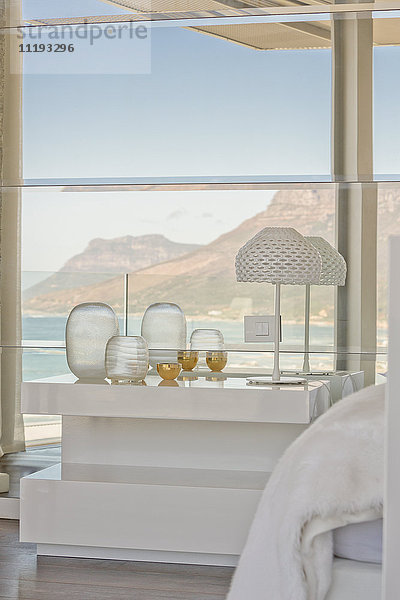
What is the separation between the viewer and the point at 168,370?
3.31 meters

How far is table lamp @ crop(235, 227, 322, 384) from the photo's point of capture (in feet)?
10.2

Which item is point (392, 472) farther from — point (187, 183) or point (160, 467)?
point (187, 183)

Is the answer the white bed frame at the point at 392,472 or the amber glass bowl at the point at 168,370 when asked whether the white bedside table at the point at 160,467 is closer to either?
the amber glass bowl at the point at 168,370

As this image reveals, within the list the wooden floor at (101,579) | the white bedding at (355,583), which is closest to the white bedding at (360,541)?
the white bedding at (355,583)

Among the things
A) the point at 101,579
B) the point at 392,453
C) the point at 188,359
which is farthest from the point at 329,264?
the point at 392,453

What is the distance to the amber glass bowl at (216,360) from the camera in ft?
11.3

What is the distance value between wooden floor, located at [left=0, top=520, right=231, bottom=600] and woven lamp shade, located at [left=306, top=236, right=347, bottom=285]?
112cm

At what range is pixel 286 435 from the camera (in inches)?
127

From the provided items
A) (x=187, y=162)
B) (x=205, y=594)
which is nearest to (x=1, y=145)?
(x=187, y=162)

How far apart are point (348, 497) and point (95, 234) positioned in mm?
2148

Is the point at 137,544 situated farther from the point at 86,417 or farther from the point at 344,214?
the point at 344,214

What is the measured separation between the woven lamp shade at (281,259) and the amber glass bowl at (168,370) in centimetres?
42

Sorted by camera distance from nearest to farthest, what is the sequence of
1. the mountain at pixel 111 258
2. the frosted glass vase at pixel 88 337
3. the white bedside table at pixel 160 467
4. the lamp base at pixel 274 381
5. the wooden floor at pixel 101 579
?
the wooden floor at pixel 101 579 → the white bedside table at pixel 160 467 → the lamp base at pixel 274 381 → the frosted glass vase at pixel 88 337 → the mountain at pixel 111 258

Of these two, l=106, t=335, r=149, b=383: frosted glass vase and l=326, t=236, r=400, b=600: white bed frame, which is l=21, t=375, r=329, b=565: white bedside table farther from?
l=326, t=236, r=400, b=600: white bed frame
